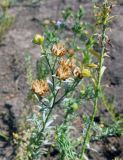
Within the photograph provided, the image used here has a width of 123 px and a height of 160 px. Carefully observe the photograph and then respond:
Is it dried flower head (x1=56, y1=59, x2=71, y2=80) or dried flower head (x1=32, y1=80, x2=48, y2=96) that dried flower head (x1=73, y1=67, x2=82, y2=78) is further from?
dried flower head (x1=32, y1=80, x2=48, y2=96)

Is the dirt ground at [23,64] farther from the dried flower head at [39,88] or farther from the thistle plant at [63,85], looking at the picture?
the dried flower head at [39,88]

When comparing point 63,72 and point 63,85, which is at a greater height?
point 63,72

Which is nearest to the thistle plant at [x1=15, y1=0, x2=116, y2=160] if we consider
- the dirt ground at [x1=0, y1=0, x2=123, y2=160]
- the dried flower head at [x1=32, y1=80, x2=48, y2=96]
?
the dried flower head at [x1=32, y1=80, x2=48, y2=96]

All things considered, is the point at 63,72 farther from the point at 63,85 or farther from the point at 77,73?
the point at 63,85

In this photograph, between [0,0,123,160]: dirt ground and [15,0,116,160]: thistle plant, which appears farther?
[0,0,123,160]: dirt ground

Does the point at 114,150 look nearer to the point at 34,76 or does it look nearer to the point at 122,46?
the point at 34,76

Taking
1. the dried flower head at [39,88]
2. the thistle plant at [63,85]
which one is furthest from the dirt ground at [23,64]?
the dried flower head at [39,88]

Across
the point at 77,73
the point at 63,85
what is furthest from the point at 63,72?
Answer: the point at 63,85

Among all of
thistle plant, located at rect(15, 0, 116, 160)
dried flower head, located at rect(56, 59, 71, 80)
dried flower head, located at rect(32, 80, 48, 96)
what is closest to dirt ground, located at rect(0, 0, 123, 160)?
thistle plant, located at rect(15, 0, 116, 160)

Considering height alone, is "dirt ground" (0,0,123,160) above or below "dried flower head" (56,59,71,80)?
below
